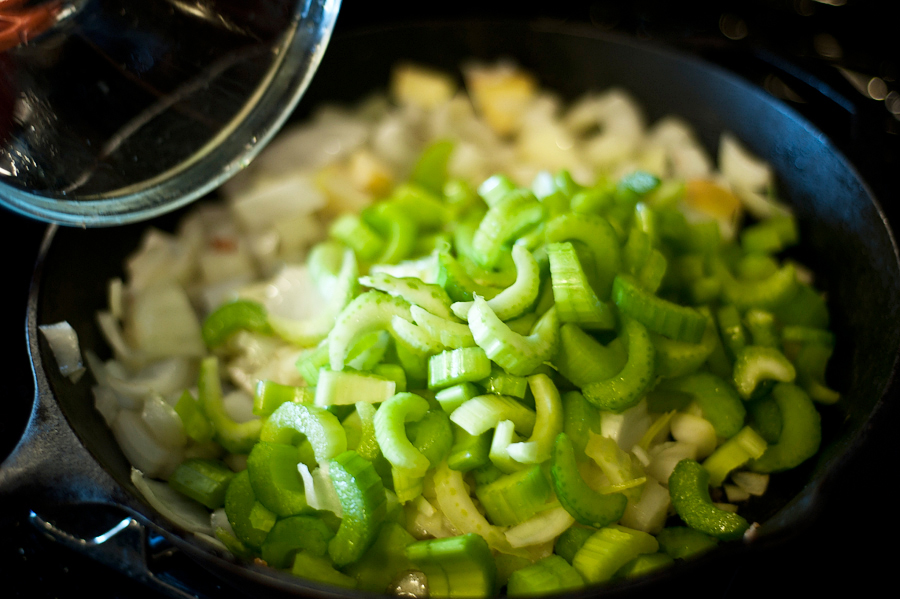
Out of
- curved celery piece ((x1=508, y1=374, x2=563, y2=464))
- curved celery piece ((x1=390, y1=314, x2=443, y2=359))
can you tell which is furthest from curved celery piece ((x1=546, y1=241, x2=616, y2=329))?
curved celery piece ((x1=390, y1=314, x2=443, y2=359))

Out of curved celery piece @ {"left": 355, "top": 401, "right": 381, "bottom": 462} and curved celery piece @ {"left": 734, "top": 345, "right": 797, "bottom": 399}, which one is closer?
curved celery piece @ {"left": 355, "top": 401, "right": 381, "bottom": 462}

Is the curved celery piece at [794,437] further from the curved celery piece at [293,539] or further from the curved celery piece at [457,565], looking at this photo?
the curved celery piece at [293,539]

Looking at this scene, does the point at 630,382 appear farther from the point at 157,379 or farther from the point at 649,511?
the point at 157,379

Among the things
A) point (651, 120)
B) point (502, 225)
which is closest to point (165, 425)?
point (502, 225)

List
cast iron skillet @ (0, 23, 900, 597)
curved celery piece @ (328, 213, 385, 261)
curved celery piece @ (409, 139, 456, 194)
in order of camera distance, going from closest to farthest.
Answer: cast iron skillet @ (0, 23, 900, 597), curved celery piece @ (328, 213, 385, 261), curved celery piece @ (409, 139, 456, 194)

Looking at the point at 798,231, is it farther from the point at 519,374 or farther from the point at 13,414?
the point at 13,414

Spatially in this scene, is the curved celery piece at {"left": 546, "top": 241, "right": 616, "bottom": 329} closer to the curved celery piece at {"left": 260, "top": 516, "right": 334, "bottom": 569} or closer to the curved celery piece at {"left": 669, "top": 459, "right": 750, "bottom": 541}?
the curved celery piece at {"left": 669, "top": 459, "right": 750, "bottom": 541}

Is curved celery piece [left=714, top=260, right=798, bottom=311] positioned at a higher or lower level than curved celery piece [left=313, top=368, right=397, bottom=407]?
higher
